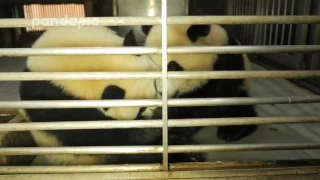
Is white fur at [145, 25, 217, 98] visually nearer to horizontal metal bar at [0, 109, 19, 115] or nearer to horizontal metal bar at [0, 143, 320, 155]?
horizontal metal bar at [0, 143, 320, 155]

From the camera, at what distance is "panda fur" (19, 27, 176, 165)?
244 cm

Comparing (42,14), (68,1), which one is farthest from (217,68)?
(42,14)

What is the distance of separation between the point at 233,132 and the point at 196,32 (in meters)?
1.02

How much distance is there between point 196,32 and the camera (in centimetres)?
289

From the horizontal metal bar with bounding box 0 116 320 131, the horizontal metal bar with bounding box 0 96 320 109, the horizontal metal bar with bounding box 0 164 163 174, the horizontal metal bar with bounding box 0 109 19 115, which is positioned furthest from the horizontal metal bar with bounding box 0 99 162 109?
the horizontal metal bar with bounding box 0 109 19 115

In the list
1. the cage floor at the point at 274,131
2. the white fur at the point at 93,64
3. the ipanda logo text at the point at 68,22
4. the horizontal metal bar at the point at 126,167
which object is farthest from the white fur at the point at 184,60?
the ipanda logo text at the point at 68,22

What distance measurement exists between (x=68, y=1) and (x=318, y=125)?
5.48 m

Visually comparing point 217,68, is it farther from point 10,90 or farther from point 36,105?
point 10,90

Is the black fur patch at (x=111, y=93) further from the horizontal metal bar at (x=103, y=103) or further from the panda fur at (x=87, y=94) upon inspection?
the horizontal metal bar at (x=103, y=103)

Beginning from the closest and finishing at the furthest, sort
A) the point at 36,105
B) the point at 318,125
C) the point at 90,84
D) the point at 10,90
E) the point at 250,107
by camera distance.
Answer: the point at 36,105
the point at 90,84
the point at 318,125
the point at 250,107
the point at 10,90

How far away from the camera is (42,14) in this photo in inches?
289

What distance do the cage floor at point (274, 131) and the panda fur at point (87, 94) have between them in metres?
0.40

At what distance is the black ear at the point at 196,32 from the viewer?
2.86 m

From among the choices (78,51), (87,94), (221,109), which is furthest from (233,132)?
(78,51)
